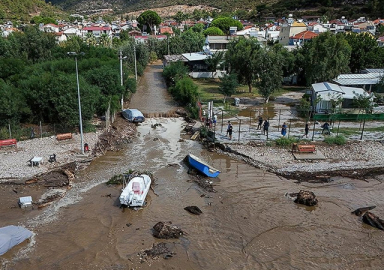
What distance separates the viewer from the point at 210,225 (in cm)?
1750

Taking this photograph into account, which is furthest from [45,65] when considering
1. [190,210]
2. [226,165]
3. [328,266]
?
[328,266]

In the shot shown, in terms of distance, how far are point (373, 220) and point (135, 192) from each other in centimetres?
1267

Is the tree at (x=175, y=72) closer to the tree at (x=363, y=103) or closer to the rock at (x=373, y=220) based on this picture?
the tree at (x=363, y=103)

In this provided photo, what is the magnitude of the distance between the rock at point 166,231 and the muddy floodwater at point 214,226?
1.06 feet

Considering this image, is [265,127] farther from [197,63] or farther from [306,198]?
[197,63]

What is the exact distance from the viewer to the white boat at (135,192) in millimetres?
18531

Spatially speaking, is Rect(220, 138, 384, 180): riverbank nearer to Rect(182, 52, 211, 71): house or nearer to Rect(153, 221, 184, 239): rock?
Rect(153, 221, 184, 239): rock

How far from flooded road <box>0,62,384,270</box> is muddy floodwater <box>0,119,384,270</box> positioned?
0.05 metres

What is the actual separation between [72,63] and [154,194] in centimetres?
2425

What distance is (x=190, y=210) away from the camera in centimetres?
1872

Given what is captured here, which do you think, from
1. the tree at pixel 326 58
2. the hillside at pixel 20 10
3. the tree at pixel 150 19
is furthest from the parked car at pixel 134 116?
the hillside at pixel 20 10

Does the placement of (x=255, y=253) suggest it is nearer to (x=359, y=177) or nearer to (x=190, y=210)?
(x=190, y=210)

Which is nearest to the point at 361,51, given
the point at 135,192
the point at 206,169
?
the point at 206,169

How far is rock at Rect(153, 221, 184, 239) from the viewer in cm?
1633
